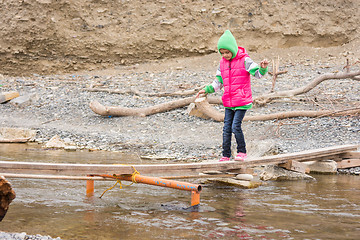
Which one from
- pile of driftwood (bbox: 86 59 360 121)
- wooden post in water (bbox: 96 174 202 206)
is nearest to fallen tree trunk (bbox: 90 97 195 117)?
pile of driftwood (bbox: 86 59 360 121)

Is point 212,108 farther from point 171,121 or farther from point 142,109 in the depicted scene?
point 142,109

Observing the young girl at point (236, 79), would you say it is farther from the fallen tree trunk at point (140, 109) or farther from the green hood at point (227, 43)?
the fallen tree trunk at point (140, 109)

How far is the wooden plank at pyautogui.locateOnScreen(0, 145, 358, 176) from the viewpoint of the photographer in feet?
14.3

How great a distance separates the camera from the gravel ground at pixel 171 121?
8695mm

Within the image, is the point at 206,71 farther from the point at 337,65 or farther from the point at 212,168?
the point at 212,168

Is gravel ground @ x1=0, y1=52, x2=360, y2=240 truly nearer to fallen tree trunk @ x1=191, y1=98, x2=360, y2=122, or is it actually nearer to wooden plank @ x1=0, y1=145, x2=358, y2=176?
fallen tree trunk @ x1=191, y1=98, x2=360, y2=122

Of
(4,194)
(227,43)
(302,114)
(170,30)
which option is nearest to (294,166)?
(227,43)

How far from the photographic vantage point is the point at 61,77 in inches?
693

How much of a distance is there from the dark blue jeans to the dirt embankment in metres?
13.5

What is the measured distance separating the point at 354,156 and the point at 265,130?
235 cm

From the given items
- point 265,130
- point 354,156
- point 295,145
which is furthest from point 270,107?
point 354,156

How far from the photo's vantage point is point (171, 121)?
35.0ft

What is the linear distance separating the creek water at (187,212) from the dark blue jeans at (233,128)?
1.99 feet

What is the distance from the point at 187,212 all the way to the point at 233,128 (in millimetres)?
1509
